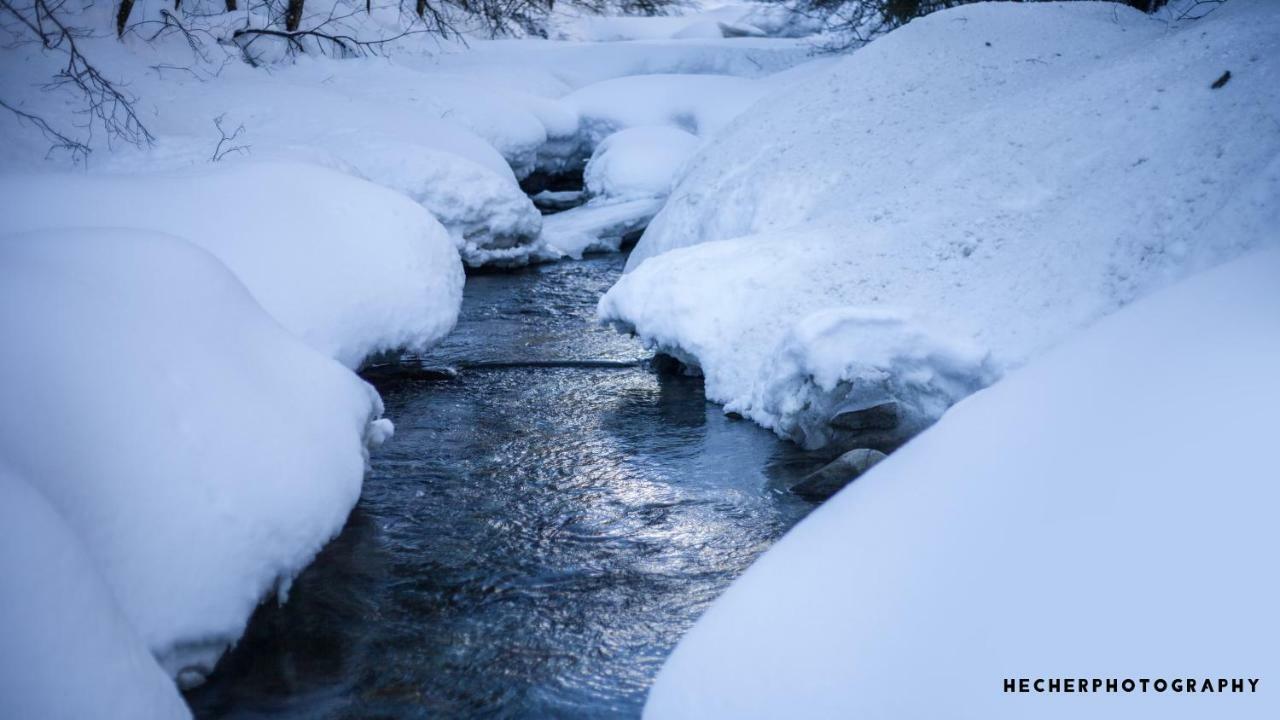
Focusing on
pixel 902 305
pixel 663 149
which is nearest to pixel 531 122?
pixel 663 149

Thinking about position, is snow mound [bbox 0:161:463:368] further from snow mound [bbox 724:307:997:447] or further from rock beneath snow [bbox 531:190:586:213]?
rock beneath snow [bbox 531:190:586:213]

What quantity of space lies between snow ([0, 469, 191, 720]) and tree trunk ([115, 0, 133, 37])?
9.64 meters

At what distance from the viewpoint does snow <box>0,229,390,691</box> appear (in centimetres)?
278

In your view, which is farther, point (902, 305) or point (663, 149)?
point (663, 149)

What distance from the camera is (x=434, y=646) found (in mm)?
3457

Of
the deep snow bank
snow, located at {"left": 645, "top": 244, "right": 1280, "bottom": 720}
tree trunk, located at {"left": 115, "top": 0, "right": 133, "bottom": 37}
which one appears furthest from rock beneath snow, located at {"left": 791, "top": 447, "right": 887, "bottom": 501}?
tree trunk, located at {"left": 115, "top": 0, "right": 133, "bottom": 37}

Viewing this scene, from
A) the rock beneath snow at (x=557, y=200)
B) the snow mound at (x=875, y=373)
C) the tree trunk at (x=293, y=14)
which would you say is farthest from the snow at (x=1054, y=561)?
the tree trunk at (x=293, y=14)

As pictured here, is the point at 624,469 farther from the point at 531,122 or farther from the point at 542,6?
the point at 542,6

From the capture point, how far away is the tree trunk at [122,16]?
1009 centimetres

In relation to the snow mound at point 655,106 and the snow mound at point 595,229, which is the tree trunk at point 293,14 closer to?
the snow mound at point 655,106

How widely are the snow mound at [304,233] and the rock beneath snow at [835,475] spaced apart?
8.50 ft

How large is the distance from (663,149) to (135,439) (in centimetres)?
1078

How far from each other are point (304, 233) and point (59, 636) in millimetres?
3889

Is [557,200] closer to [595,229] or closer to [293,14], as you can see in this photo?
[595,229]
